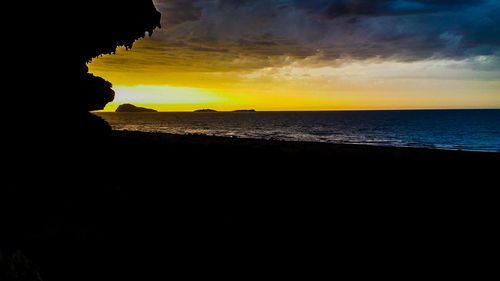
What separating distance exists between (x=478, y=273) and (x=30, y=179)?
26.9 feet

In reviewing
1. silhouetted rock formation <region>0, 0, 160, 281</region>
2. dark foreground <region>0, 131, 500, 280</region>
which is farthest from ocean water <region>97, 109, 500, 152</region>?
silhouetted rock formation <region>0, 0, 160, 281</region>

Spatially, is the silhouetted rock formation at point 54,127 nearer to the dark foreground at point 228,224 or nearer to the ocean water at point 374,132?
the dark foreground at point 228,224

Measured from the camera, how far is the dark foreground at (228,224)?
5.12 meters

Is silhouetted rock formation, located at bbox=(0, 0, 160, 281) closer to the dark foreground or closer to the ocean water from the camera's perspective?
the dark foreground

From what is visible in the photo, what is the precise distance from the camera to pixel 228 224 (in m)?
7.52

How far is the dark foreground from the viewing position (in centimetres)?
512

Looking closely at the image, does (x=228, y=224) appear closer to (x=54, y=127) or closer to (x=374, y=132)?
(x=54, y=127)

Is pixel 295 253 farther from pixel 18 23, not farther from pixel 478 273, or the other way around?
pixel 18 23

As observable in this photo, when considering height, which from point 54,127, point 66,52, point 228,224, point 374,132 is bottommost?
point 374,132

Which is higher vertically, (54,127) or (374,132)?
(54,127)

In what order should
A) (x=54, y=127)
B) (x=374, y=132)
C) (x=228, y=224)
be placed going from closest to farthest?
(x=54, y=127)
(x=228, y=224)
(x=374, y=132)

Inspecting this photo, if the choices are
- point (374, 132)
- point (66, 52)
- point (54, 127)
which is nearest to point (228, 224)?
point (54, 127)

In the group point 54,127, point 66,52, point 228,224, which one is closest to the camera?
point 54,127

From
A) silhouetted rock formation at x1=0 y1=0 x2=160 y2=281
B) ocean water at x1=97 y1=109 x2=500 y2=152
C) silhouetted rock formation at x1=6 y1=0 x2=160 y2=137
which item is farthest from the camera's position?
ocean water at x1=97 y1=109 x2=500 y2=152
